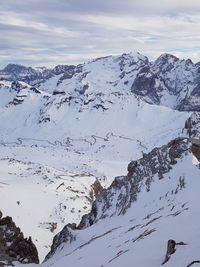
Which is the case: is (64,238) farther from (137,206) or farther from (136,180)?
(136,180)

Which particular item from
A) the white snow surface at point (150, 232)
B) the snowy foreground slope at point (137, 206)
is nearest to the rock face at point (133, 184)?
the snowy foreground slope at point (137, 206)

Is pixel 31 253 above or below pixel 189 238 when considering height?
below

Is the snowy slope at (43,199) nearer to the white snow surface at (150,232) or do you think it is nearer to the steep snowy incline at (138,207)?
the steep snowy incline at (138,207)

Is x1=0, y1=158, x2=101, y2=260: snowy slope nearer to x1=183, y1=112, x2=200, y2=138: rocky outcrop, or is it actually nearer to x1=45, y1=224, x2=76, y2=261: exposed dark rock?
x1=45, y1=224, x2=76, y2=261: exposed dark rock

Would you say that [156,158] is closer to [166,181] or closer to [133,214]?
[166,181]

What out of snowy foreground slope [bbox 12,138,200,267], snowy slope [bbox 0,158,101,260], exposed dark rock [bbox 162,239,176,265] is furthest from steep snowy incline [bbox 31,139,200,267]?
snowy slope [bbox 0,158,101,260]

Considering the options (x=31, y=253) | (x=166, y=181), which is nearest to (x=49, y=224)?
(x=31, y=253)

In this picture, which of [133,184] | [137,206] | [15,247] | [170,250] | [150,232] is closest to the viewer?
[170,250]

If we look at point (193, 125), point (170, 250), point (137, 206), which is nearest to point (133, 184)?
point (137, 206)
